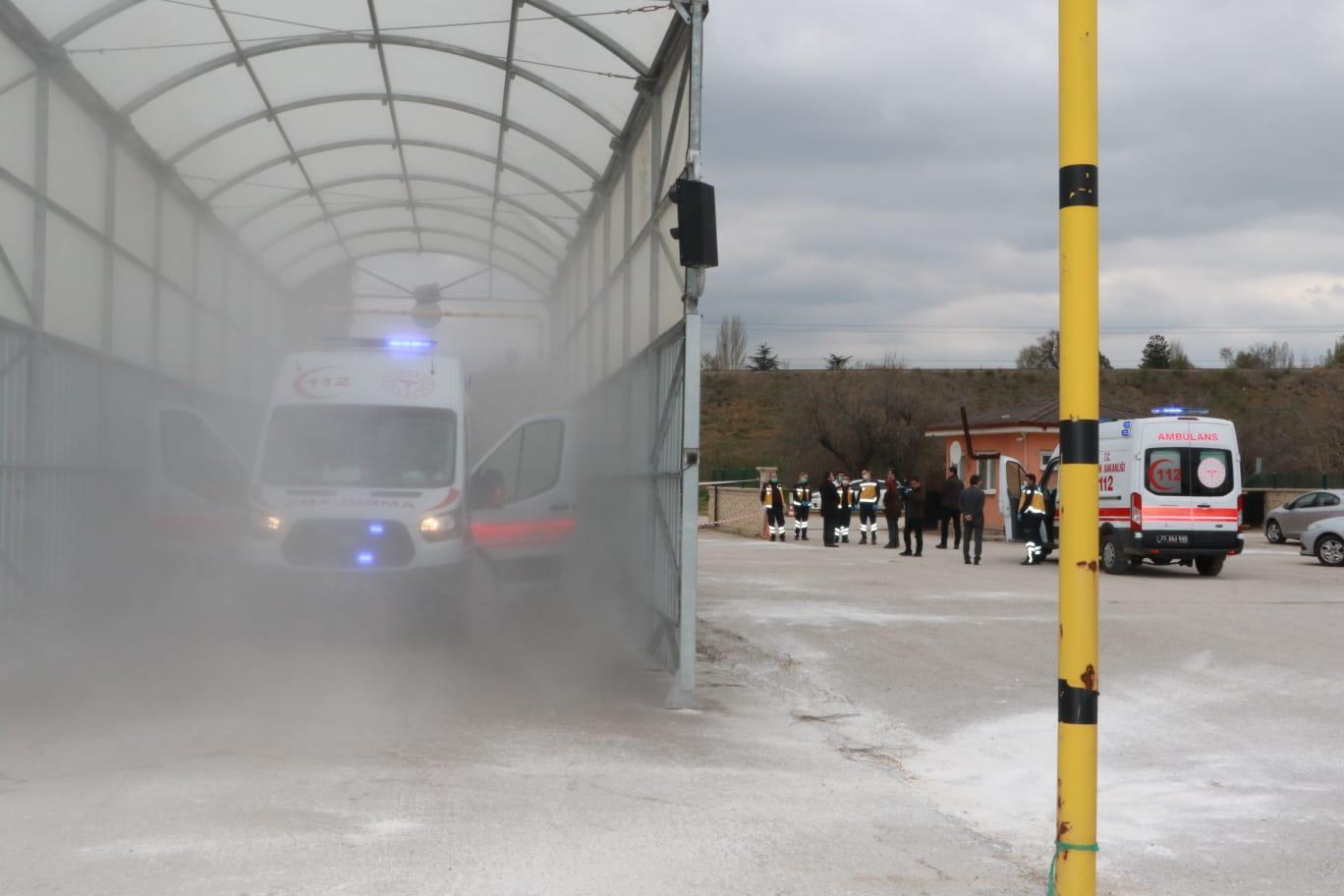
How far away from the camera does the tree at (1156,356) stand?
322 feet

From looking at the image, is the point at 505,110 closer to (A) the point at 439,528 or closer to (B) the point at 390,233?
(A) the point at 439,528

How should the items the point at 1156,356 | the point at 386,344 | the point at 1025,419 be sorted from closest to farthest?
the point at 386,344 < the point at 1025,419 < the point at 1156,356

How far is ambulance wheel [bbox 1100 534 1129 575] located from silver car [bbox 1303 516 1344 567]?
17.5 feet

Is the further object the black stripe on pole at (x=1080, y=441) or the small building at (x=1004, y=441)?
the small building at (x=1004, y=441)

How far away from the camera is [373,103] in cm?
1434

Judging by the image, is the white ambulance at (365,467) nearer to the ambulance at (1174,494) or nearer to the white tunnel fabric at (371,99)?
the white tunnel fabric at (371,99)

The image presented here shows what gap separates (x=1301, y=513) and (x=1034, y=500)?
45.4 feet

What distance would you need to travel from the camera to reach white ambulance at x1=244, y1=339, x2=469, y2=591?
468 inches

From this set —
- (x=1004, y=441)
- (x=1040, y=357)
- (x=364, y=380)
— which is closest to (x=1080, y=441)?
(x=364, y=380)

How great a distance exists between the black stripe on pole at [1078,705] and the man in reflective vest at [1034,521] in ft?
70.5

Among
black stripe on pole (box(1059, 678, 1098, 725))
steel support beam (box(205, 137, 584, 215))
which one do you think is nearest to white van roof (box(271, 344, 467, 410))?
steel support beam (box(205, 137, 584, 215))

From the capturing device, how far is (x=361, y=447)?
1283 cm

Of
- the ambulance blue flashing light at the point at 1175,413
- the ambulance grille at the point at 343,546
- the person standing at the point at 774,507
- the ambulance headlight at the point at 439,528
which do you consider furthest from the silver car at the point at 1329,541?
the ambulance grille at the point at 343,546

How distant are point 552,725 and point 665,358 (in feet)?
11.7
